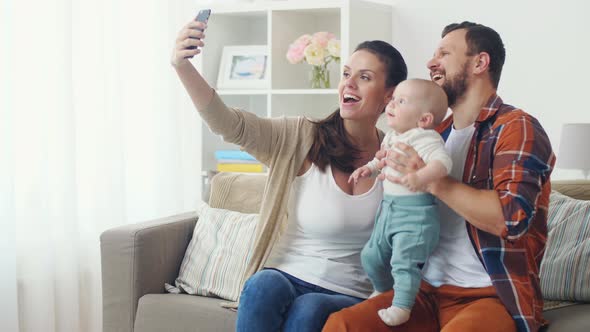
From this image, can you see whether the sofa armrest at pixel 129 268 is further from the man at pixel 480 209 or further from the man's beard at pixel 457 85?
the man's beard at pixel 457 85

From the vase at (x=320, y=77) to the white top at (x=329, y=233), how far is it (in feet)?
4.84

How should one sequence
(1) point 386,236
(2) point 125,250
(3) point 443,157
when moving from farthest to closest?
(2) point 125,250, (1) point 386,236, (3) point 443,157

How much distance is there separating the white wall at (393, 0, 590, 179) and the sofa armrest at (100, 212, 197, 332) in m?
1.60

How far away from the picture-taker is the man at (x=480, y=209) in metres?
1.87

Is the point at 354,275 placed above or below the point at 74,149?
below

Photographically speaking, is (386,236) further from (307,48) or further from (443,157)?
(307,48)

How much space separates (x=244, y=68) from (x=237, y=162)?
0.44 metres

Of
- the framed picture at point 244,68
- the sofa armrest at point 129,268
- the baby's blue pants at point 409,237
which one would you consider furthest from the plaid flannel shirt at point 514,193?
the framed picture at point 244,68

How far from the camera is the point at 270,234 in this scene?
2.43 metres

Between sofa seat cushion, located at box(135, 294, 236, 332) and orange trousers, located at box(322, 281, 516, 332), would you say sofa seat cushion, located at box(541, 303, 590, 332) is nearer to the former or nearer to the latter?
orange trousers, located at box(322, 281, 516, 332)

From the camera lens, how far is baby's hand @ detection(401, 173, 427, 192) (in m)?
1.88

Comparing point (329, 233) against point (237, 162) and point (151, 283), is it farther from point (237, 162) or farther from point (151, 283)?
point (237, 162)

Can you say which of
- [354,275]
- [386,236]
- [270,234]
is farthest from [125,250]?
[386,236]

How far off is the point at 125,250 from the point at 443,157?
131 centimetres
